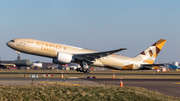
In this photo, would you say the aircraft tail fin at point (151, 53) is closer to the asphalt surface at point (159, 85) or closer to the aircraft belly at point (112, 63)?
→ the aircraft belly at point (112, 63)

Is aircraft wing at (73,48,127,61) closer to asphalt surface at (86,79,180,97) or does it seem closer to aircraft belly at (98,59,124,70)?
aircraft belly at (98,59,124,70)

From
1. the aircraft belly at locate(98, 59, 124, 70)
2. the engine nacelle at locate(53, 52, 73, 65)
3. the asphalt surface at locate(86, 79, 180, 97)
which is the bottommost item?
the asphalt surface at locate(86, 79, 180, 97)

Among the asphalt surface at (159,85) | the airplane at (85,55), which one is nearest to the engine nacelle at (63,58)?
the airplane at (85,55)

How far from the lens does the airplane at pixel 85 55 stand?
39.6 m

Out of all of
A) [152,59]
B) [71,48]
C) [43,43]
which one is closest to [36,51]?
[43,43]

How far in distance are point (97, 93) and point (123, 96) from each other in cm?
174

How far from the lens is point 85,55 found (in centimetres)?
4119

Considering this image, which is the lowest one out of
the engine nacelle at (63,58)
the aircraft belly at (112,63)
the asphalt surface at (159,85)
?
the asphalt surface at (159,85)

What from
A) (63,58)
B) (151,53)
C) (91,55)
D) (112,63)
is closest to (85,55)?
(91,55)

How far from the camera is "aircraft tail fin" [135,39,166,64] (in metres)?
44.4

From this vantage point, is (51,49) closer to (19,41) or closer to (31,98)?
(19,41)

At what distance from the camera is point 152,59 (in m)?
44.9

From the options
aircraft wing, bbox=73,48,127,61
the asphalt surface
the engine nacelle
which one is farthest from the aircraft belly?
the asphalt surface

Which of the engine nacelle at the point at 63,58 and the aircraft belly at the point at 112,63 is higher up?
the engine nacelle at the point at 63,58
